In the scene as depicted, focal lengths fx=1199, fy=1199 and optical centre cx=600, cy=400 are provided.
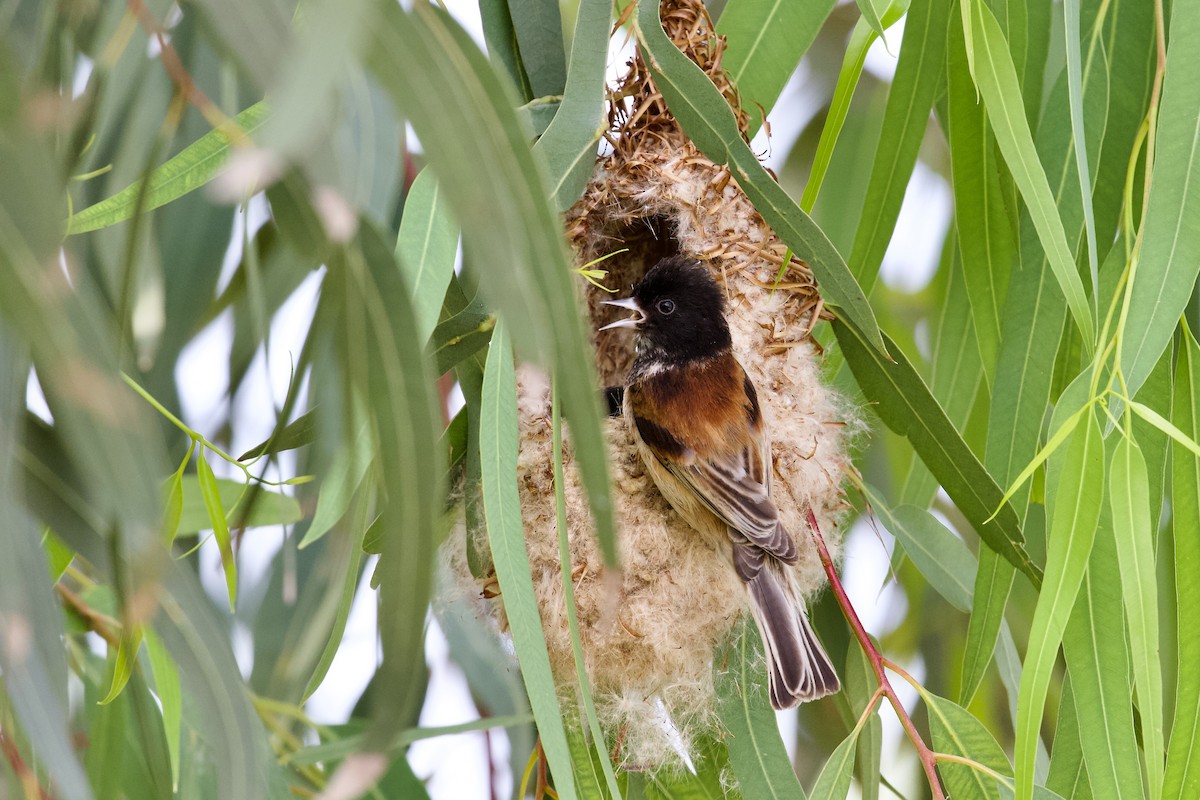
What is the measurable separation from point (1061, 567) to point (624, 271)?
4.76ft

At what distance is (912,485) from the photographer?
2236 mm

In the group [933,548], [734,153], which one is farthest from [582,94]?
[933,548]

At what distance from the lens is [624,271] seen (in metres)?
2.75

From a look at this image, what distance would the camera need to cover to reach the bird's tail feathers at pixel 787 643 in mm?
1785

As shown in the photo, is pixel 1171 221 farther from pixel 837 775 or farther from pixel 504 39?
pixel 504 39

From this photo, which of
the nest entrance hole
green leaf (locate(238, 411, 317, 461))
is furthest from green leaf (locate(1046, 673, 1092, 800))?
green leaf (locate(238, 411, 317, 461))

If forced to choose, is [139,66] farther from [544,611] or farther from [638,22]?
[544,611]

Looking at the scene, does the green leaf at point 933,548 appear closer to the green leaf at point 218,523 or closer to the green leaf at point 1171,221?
the green leaf at point 1171,221

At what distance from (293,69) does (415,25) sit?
23 cm

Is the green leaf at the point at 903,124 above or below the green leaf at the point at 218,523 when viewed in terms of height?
above

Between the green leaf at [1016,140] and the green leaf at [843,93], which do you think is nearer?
the green leaf at [1016,140]

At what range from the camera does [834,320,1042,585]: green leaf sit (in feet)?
5.82

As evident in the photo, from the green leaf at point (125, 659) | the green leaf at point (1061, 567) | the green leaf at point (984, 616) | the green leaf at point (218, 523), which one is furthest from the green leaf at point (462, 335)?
the green leaf at point (984, 616)

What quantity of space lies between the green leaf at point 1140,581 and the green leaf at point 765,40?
80cm
